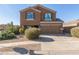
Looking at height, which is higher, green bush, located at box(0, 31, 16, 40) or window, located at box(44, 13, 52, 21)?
window, located at box(44, 13, 52, 21)

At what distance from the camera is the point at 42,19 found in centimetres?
575

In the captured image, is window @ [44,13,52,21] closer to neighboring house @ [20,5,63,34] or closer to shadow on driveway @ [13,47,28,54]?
neighboring house @ [20,5,63,34]

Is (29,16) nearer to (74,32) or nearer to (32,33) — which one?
(32,33)

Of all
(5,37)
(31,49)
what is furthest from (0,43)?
(31,49)

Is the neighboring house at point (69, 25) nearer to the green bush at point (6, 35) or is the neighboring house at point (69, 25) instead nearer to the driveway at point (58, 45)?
the driveway at point (58, 45)

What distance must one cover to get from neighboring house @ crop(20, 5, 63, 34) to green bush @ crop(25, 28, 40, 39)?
66mm

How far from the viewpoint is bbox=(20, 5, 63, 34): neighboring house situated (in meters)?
5.71

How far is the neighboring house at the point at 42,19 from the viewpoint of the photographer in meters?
5.71

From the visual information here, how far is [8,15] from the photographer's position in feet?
18.8

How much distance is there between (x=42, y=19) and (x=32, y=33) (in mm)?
266

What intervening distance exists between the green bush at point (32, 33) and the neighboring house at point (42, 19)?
66 mm

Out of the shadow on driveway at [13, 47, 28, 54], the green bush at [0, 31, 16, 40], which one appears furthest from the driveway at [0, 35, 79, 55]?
the green bush at [0, 31, 16, 40]

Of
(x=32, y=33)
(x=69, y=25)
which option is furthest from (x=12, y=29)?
(x=69, y=25)
